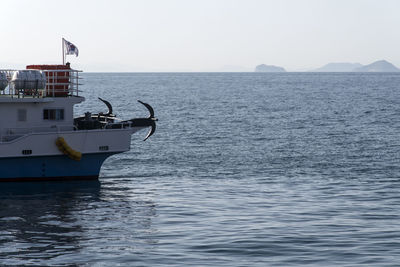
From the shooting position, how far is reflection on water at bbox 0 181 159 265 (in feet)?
83.5

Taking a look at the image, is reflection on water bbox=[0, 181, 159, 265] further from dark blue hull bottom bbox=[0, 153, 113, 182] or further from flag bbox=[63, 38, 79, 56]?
flag bbox=[63, 38, 79, 56]

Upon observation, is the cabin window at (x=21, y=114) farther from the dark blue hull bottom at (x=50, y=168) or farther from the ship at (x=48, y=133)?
the dark blue hull bottom at (x=50, y=168)

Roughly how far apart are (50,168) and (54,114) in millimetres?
3133

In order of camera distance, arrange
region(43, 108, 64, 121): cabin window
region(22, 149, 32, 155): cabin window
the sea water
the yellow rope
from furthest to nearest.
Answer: region(43, 108, 64, 121): cabin window
the yellow rope
region(22, 149, 32, 155): cabin window
the sea water

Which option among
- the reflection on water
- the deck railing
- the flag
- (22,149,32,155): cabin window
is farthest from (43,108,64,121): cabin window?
the flag

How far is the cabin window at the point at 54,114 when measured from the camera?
39.7 m

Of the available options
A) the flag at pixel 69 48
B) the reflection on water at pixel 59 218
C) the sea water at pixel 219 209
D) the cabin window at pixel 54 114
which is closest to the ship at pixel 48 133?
the cabin window at pixel 54 114

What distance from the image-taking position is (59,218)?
31.2 metres

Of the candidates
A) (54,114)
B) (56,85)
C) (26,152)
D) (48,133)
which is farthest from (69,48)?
(26,152)

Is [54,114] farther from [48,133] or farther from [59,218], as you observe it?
[59,218]

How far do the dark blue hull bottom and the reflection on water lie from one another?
43 centimetres

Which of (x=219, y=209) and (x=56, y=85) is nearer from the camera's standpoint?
(x=219, y=209)

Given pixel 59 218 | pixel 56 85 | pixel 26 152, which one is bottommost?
pixel 59 218

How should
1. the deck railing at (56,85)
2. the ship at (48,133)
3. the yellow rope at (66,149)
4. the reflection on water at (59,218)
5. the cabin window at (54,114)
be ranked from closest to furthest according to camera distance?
1. the reflection on water at (59,218)
2. the ship at (48,133)
3. the yellow rope at (66,149)
4. the cabin window at (54,114)
5. the deck railing at (56,85)
